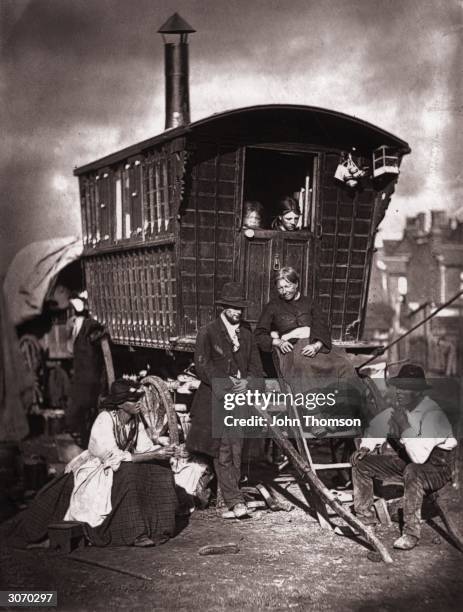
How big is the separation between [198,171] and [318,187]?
1.31 metres

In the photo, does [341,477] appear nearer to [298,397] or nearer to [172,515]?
[298,397]

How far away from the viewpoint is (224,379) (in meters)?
5.97

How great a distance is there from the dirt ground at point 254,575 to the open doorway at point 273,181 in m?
3.50

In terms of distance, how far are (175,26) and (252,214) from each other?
216 cm

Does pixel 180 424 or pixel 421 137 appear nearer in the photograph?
pixel 421 137

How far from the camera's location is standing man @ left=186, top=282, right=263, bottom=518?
5887 millimetres

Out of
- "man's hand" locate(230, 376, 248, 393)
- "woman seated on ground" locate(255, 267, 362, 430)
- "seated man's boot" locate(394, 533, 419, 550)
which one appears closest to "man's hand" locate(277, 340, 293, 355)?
"woman seated on ground" locate(255, 267, 362, 430)

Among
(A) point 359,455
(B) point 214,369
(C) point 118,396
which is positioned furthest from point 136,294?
(A) point 359,455

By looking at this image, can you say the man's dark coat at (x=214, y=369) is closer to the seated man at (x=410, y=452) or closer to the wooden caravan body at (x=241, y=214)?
the wooden caravan body at (x=241, y=214)

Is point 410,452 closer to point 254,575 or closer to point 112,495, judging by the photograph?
point 254,575

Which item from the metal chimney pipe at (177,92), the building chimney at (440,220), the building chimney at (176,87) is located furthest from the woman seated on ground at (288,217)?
the building chimney at (440,220)

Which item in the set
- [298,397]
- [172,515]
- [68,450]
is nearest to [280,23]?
[298,397]

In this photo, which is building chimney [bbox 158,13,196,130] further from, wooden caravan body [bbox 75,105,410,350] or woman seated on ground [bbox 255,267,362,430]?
woman seated on ground [bbox 255,267,362,430]

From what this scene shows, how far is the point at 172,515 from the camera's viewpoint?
17.0 feet
